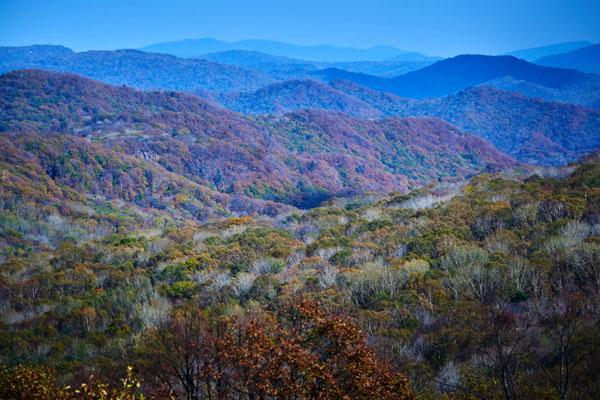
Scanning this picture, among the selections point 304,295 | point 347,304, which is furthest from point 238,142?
point 347,304

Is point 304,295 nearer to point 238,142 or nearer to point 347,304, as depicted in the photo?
point 347,304

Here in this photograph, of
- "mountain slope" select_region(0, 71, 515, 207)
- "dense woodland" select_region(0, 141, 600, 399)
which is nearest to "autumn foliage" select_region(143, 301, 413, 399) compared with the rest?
"dense woodland" select_region(0, 141, 600, 399)

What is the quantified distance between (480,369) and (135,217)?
84.2 meters

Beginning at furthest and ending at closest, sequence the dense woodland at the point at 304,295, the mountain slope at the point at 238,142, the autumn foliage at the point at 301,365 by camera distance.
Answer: the mountain slope at the point at 238,142 < the dense woodland at the point at 304,295 < the autumn foliage at the point at 301,365

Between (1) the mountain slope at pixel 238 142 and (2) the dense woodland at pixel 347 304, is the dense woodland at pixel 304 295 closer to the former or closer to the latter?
(2) the dense woodland at pixel 347 304

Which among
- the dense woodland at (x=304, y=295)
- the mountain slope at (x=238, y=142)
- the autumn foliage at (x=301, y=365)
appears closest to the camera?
the autumn foliage at (x=301, y=365)

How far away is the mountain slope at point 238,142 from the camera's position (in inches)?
5290

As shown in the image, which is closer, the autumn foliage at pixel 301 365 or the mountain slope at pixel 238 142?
the autumn foliage at pixel 301 365

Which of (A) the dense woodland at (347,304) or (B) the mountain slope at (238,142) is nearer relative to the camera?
(A) the dense woodland at (347,304)

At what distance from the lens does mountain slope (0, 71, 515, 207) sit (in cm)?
13438

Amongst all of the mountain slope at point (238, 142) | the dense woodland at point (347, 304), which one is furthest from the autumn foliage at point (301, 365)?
the mountain slope at point (238, 142)

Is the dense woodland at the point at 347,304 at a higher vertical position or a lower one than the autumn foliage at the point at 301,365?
lower

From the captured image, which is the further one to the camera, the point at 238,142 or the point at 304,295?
the point at 238,142

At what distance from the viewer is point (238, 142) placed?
152875 mm
